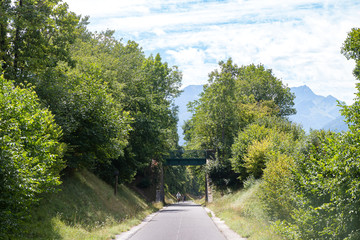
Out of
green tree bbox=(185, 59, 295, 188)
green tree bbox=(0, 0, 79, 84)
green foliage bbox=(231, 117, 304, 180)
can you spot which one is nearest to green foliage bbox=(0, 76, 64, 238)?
green tree bbox=(0, 0, 79, 84)

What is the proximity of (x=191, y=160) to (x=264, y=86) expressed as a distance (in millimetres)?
24623

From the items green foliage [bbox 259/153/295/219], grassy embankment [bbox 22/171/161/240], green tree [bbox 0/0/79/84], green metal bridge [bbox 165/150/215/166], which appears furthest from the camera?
green metal bridge [bbox 165/150/215/166]

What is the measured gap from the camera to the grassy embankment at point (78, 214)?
555 inches

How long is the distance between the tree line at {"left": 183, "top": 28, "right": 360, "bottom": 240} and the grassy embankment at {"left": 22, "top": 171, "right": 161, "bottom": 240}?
8103 mm

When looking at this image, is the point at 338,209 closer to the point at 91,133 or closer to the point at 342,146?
the point at 342,146

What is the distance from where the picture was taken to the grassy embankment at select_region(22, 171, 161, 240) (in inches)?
555

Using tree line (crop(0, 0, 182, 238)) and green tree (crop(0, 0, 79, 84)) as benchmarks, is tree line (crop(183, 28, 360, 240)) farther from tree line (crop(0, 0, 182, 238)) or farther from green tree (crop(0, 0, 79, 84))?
green tree (crop(0, 0, 79, 84))

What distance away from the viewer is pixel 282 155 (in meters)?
21.6

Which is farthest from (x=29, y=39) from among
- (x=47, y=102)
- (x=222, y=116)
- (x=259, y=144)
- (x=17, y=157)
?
(x=222, y=116)

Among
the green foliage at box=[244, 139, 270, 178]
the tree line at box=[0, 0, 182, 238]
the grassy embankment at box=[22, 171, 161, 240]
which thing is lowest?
the grassy embankment at box=[22, 171, 161, 240]

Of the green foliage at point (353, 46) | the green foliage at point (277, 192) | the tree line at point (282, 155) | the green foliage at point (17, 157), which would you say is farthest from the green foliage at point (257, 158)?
the green foliage at point (17, 157)

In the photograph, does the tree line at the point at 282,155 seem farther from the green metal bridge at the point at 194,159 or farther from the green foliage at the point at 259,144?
the green metal bridge at the point at 194,159

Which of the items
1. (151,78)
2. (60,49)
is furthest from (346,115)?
(151,78)

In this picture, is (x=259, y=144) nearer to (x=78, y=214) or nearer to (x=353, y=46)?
(x=353, y=46)
